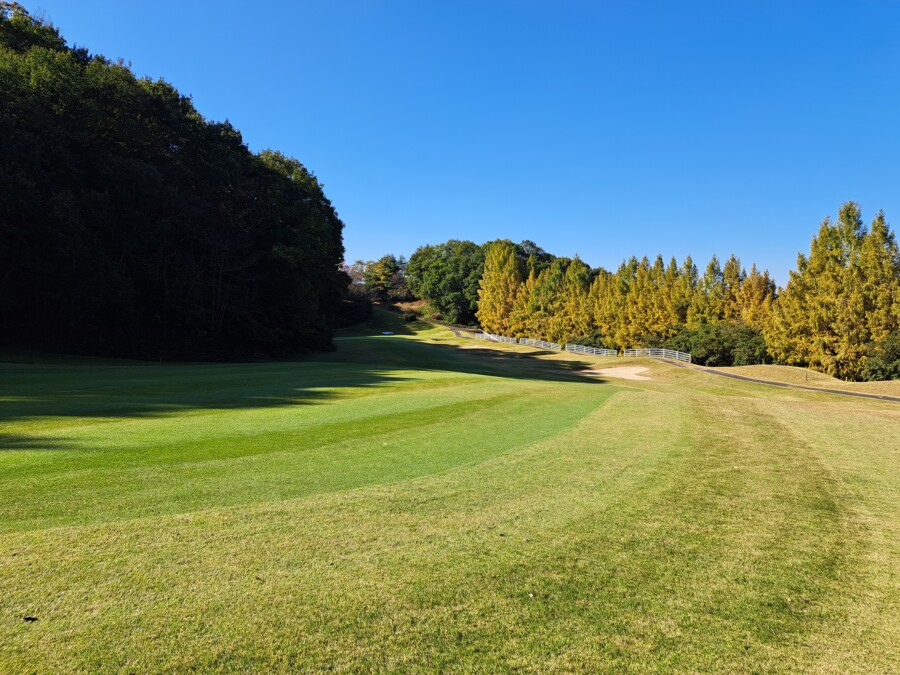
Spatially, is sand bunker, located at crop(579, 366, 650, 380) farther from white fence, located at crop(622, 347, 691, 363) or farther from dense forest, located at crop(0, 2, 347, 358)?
dense forest, located at crop(0, 2, 347, 358)

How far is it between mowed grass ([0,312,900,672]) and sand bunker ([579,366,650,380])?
86.3 ft

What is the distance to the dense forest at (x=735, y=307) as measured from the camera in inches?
1344

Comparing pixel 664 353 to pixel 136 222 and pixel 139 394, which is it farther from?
pixel 136 222

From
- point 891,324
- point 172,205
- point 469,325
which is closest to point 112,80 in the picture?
point 172,205

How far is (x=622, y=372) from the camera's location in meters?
36.7

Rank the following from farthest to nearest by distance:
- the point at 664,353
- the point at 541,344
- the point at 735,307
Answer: the point at 541,344
the point at 735,307
the point at 664,353

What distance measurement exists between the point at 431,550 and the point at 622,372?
3589 cm

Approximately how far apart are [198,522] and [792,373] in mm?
36740

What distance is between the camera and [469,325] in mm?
95750

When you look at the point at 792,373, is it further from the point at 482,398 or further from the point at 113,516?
the point at 113,516

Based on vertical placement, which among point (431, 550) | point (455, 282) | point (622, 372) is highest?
point (455, 282)

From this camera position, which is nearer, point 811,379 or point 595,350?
point 811,379

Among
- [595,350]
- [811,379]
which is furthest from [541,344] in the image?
[811,379]

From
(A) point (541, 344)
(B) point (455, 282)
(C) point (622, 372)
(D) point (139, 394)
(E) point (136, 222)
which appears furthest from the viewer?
(B) point (455, 282)
